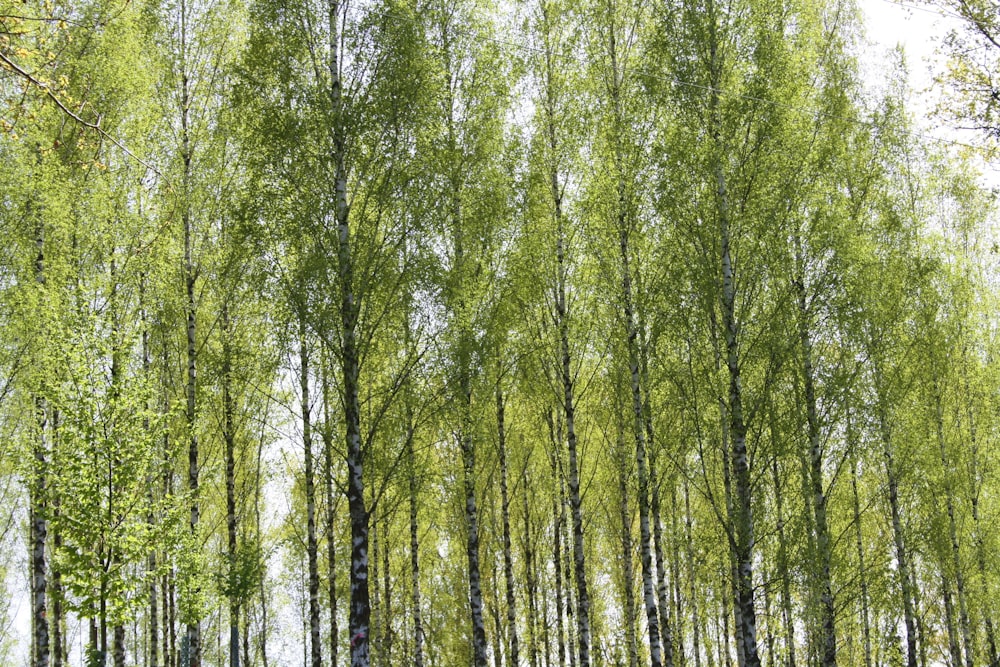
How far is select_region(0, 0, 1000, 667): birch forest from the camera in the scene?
11484mm

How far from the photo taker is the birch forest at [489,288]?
37.7 ft

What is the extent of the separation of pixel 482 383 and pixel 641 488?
361cm

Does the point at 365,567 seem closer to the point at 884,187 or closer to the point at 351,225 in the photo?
the point at 351,225

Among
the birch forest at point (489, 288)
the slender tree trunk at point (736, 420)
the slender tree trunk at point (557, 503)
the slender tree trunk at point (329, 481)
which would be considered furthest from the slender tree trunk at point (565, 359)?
the slender tree trunk at point (329, 481)

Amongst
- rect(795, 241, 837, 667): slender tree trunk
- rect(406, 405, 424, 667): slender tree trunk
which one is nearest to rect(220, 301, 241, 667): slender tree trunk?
rect(406, 405, 424, 667): slender tree trunk

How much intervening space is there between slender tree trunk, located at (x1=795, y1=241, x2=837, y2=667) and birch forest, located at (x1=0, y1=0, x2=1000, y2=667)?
7 centimetres

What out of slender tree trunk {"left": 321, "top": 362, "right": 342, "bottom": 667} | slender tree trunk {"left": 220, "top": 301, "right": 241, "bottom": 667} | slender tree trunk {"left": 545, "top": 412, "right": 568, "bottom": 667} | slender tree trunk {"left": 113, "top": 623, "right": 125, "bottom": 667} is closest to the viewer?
slender tree trunk {"left": 321, "top": 362, "right": 342, "bottom": 667}

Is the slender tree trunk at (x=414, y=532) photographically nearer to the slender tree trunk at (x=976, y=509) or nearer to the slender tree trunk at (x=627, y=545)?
the slender tree trunk at (x=627, y=545)

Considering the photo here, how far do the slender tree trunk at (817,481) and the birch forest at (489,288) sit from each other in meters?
0.07

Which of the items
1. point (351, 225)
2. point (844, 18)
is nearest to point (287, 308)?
point (351, 225)

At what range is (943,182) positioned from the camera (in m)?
23.0

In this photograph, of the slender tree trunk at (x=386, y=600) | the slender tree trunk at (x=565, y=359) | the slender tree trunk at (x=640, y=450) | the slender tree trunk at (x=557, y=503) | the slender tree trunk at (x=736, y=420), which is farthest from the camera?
the slender tree trunk at (x=386, y=600)

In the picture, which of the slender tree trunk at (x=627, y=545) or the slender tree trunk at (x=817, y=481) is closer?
the slender tree trunk at (x=817, y=481)

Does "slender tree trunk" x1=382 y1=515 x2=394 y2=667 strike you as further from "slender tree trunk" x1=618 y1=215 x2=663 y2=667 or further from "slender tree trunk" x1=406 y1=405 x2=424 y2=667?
"slender tree trunk" x1=618 y1=215 x2=663 y2=667
